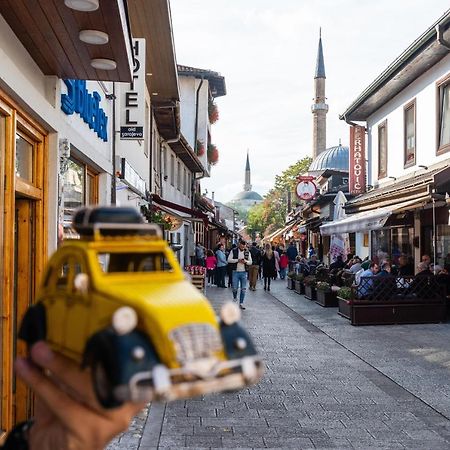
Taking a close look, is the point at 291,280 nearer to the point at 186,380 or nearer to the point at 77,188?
the point at 77,188

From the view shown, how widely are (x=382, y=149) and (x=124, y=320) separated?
67.9 ft

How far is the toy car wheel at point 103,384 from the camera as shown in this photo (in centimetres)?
138

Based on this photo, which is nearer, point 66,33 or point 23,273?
point 66,33

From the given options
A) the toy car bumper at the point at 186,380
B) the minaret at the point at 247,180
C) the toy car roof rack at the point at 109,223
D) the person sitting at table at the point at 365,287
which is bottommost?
the person sitting at table at the point at 365,287

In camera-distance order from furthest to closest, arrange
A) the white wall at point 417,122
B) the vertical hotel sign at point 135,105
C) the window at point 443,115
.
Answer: the white wall at point 417,122 < the window at point 443,115 < the vertical hotel sign at point 135,105

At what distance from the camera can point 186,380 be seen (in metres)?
1.37

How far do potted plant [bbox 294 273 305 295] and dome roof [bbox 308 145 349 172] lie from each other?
3666cm

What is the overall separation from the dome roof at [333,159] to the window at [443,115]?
42.2 metres

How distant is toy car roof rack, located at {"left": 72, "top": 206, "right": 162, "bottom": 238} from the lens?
1672 mm

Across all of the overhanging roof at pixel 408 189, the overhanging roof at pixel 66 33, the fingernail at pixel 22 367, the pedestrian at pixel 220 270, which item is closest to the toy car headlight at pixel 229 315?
the fingernail at pixel 22 367

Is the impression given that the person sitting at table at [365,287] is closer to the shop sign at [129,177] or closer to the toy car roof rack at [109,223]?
the shop sign at [129,177]

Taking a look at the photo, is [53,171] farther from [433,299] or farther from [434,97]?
[434,97]

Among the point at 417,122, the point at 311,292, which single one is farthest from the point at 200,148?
the point at 417,122

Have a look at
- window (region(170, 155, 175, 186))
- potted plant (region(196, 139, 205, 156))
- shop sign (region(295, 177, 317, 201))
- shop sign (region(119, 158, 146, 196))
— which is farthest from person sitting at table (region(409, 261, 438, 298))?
shop sign (region(295, 177, 317, 201))
